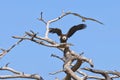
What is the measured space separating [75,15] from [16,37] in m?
2.00

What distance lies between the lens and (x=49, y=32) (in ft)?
33.9

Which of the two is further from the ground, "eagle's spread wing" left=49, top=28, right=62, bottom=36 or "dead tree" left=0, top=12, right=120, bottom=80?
"eagle's spread wing" left=49, top=28, right=62, bottom=36

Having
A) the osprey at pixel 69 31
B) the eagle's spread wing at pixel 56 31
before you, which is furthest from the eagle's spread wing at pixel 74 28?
the eagle's spread wing at pixel 56 31

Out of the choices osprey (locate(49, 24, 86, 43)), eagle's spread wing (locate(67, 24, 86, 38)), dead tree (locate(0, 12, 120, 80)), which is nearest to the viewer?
dead tree (locate(0, 12, 120, 80))

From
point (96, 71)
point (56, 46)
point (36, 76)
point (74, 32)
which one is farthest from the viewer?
point (74, 32)

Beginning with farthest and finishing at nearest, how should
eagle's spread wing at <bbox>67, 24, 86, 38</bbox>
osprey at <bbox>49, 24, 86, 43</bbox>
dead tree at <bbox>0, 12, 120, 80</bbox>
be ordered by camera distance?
eagle's spread wing at <bbox>67, 24, 86, 38</bbox>
osprey at <bbox>49, 24, 86, 43</bbox>
dead tree at <bbox>0, 12, 120, 80</bbox>

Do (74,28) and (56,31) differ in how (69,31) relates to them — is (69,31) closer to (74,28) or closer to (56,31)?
(74,28)

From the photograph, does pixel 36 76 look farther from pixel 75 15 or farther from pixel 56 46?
pixel 75 15

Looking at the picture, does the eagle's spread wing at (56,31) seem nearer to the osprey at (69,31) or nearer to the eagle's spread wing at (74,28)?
the osprey at (69,31)

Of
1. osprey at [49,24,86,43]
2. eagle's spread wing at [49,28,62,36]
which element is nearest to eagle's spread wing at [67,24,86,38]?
osprey at [49,24,86,43]

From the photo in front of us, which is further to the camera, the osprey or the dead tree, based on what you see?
the osprey

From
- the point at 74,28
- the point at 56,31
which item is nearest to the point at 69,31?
the point at 74,28

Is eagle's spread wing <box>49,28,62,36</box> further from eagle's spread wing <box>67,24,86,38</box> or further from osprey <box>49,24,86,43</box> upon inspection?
eagle's spread wing <box>67,24,86,38</box>

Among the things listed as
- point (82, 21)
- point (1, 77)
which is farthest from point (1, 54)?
point (82, 21)
